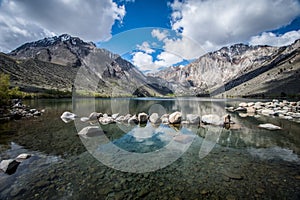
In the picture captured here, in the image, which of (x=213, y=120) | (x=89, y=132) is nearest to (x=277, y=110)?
(x=213, y=120)

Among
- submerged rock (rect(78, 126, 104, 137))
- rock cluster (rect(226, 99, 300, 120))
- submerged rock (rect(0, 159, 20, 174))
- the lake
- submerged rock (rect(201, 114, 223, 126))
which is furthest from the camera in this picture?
rock cluster (rect(226, 99, 300, 120))

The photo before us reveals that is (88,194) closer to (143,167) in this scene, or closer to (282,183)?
(143,167)

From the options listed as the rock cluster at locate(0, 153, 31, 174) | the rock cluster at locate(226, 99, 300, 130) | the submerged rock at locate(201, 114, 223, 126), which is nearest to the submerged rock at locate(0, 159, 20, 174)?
the rock cluster at locate(0, 153, 31, 174)

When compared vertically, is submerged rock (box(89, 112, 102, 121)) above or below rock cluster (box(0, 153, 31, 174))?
above

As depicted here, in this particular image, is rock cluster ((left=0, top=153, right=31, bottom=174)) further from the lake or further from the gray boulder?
the gray boulder

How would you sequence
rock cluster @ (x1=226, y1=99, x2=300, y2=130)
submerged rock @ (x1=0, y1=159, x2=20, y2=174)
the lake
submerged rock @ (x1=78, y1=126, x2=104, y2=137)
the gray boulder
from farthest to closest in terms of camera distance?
rock cluster @ (x1=226, y1=99, x2=300, y2=130) → the gray boulder → submerged rock @ (x1=78, y1=126, x2=104, y2=137) → submerged rock @ (x1=0, y1=159, x2=20, y2=174) → the lake

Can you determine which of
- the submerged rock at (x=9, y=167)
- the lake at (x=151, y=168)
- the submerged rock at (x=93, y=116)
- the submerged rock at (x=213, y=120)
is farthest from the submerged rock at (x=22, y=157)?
the submerged rock at (x=213, y=120)

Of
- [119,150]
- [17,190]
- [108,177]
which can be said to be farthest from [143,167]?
[17,190]

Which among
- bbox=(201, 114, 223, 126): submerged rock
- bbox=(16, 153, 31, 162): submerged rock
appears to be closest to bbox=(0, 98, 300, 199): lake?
bbox=(16, 153, 31, 162): submerged rock

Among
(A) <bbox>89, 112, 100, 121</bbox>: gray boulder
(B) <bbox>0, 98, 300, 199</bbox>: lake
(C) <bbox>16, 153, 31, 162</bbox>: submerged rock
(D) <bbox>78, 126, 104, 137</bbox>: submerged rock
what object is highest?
(A) <bbox>89, 112, 100, 121</bbox>: gray boulder

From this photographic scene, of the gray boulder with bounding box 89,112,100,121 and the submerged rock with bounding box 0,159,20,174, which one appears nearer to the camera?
the submerged rock with bounding box 0,159,20,174

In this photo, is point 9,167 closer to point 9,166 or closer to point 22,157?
point 9,166

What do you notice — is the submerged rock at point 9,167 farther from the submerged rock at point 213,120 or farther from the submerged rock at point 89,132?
the submerged rock at point 213,120

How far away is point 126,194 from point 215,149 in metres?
7.92
